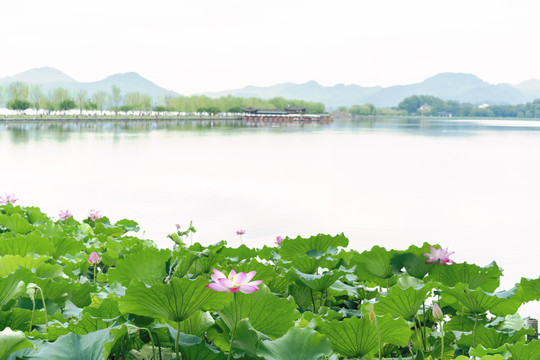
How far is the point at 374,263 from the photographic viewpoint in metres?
2.08

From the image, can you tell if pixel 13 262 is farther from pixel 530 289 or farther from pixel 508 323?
pixel 530 289

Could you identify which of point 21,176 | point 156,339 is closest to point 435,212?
point 156,339

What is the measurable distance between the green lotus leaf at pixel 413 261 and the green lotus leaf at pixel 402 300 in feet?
1.40

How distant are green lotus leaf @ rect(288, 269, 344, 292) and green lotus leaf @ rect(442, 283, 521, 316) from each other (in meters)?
0.41

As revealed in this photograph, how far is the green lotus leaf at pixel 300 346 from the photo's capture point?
110 centimetres

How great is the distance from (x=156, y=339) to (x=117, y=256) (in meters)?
1.49

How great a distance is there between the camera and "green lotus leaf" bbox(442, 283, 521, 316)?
5.16 ft

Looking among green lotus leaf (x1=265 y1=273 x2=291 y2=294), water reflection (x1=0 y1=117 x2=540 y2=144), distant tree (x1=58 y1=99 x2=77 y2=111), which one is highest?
distant tree (x1=58 y1=99 x2=77 y2=111)

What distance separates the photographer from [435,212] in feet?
40.1

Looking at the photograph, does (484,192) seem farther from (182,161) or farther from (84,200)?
(182,161)

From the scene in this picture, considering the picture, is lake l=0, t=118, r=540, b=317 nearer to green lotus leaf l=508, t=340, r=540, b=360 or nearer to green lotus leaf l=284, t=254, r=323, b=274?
green lotus leaf l=284, t=254, r=323, b=274

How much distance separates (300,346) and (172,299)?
0.32 metres

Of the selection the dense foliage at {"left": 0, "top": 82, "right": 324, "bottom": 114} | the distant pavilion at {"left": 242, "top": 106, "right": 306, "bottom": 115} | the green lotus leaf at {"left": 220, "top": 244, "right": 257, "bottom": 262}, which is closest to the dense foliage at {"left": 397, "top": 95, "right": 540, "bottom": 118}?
the dense foliage at {"left": 0, "top": 82, "right": 324, "bottom": 114}

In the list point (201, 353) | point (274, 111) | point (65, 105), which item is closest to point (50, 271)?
point (201, 353)
